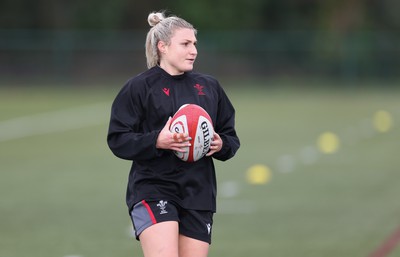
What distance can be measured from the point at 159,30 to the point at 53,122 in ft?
51.5

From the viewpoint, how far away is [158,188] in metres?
5.95

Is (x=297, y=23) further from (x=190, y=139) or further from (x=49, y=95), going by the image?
(x=190, y=139)

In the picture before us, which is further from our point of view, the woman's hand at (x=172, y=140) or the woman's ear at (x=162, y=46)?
→ the woman's ear at (x=162, y=46)

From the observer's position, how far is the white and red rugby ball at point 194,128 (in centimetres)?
576

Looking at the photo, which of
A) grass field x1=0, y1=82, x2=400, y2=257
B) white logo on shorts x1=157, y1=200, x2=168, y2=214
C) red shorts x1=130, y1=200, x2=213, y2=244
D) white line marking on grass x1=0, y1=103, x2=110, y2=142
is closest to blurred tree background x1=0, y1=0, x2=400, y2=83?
white line marking on grass x1=0, y1=103, x2=110, y2=142

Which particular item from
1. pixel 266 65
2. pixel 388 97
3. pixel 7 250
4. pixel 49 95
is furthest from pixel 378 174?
pixel 266 65

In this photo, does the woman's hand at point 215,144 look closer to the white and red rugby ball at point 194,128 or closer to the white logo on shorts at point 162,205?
the white and red rugby ball at point 194,128

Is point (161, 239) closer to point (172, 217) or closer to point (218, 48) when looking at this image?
point (172, 217)

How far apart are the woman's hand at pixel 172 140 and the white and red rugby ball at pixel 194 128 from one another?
0.10 feet

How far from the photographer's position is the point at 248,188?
11.9 metres

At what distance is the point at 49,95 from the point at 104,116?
6.94 m

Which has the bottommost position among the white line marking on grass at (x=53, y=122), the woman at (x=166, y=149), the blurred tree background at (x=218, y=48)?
the woman at (x=166, y=149)

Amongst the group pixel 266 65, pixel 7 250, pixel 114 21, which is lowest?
pixel 7 250

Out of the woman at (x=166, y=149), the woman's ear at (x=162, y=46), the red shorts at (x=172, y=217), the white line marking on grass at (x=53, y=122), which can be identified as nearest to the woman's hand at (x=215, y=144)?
the woman at (x=166, y=149)
